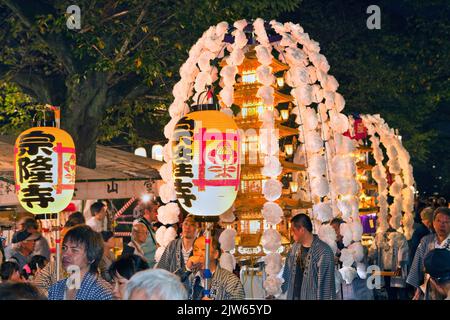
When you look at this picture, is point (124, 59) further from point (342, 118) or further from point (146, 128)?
point (146, 128)

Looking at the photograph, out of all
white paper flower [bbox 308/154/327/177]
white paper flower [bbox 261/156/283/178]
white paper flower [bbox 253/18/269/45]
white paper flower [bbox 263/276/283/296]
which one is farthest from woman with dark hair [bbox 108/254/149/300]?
white paper flower [bbox 253/18/269/45]

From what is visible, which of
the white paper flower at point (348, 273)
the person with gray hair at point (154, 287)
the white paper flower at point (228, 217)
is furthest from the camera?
the white paper flower at point (228, 217)

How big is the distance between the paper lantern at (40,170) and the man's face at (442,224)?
16.9 ft

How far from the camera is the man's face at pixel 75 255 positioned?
729 centimetres

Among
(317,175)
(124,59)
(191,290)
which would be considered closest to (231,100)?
(317,175)

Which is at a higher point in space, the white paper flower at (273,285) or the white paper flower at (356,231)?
the white paper flower at (356,231)

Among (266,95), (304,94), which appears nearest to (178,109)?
(266,95)

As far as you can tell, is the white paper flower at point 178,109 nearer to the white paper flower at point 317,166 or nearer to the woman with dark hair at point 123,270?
the white paper flower at point 317,166

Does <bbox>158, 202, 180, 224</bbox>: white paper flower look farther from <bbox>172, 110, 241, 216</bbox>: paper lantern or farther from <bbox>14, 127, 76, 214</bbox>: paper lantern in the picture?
<bbox>14, 127, 76, 214</bbox>: paper lantern

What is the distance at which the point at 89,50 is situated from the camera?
1809 cm

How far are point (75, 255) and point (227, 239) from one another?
4.82 m

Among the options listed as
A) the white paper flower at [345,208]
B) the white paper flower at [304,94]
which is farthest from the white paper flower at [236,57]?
the white paper flower at [345,208]

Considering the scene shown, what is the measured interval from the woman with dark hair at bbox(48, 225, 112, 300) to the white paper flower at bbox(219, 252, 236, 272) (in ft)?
14.4

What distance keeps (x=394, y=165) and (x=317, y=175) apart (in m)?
8.33
